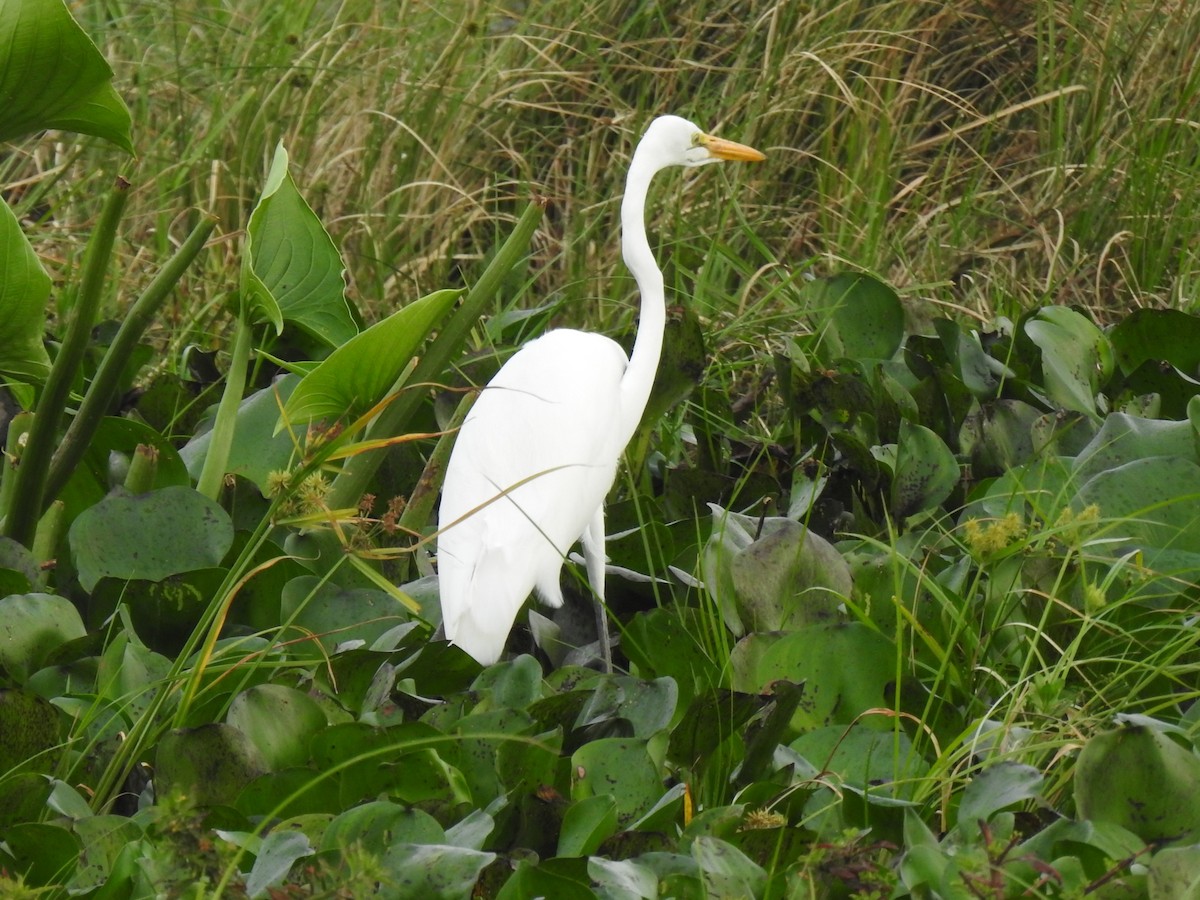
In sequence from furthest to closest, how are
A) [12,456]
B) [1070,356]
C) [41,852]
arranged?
[1070,356] → [12,456] → [41,852]

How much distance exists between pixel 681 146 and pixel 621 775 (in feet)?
4.08

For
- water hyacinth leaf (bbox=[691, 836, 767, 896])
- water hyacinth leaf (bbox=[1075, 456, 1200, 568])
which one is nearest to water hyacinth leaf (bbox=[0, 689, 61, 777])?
water hyacinth leaf (bbox=[691, 836, 767, 896])

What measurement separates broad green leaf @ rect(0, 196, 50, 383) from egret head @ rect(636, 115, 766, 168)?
3.13ft

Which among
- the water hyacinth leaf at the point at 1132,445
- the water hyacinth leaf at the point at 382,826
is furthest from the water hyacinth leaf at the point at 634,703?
the water hyacinth leaf at the point at 1132,445

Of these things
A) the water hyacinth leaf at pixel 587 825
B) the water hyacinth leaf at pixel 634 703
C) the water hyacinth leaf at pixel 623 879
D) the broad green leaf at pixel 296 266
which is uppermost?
the broad green leaf at pixel 296 266

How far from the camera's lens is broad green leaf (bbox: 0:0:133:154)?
140 cm

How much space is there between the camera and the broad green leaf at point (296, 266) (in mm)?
1634

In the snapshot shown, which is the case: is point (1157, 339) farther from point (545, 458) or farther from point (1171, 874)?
point (1171, 874)

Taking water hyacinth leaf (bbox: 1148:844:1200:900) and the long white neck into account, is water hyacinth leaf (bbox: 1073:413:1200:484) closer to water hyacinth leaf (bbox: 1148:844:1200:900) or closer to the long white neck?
the long white neck

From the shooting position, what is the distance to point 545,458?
1936mm

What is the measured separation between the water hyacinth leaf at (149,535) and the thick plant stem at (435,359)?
139mm

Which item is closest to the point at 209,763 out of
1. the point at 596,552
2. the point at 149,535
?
the point at 149,535

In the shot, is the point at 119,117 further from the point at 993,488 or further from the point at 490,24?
the point at 490,24

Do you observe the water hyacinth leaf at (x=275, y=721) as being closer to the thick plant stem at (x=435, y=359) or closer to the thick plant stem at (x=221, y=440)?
the thick plant stem at (x=435, y=359)
